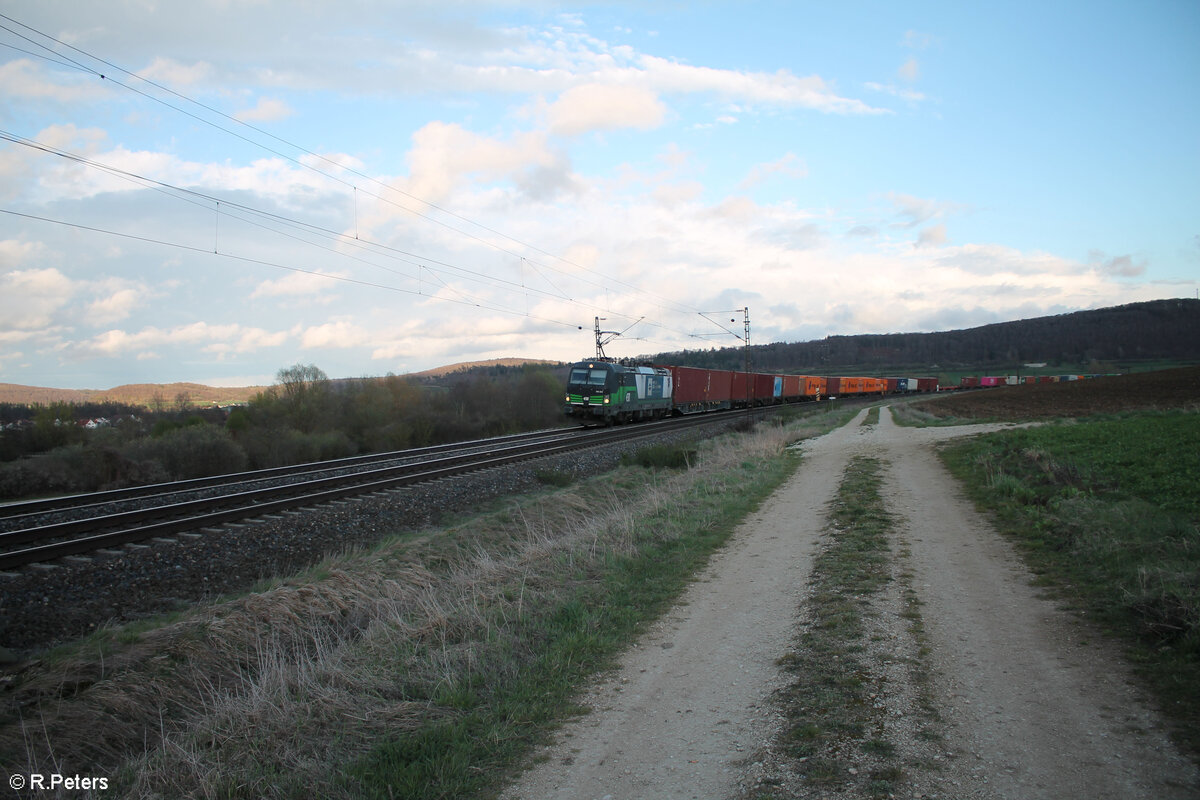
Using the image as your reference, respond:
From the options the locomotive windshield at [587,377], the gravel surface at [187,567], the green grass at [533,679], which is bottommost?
the gravel surface at [187,567]

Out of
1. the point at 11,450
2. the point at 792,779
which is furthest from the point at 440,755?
the point at 11,450

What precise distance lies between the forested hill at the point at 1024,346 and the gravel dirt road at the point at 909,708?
346 feet

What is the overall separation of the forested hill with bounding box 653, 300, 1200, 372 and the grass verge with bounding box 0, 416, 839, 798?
10406 centimetres

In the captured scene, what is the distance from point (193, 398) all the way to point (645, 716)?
142 ft

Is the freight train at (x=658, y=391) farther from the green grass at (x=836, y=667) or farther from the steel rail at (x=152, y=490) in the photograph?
the green grass at (x=836, y=667)

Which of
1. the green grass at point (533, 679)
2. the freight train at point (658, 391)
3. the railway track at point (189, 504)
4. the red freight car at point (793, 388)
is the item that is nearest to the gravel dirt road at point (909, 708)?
the green grass at point (533, 679)

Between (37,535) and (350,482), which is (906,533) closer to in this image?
(350,482)

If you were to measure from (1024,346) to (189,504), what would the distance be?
193m

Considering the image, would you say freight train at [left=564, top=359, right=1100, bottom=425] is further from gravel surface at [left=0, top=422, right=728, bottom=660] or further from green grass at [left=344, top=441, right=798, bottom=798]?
green grass at [left=344, top=441, right=798, bottom=798]

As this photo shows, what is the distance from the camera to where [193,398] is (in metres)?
39.3

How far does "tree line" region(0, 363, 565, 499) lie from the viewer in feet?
72.0

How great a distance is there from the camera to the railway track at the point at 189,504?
1003 centimetres

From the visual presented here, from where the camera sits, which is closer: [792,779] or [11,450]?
[792,779]

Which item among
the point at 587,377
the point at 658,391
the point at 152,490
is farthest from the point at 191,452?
the point at 658,391
